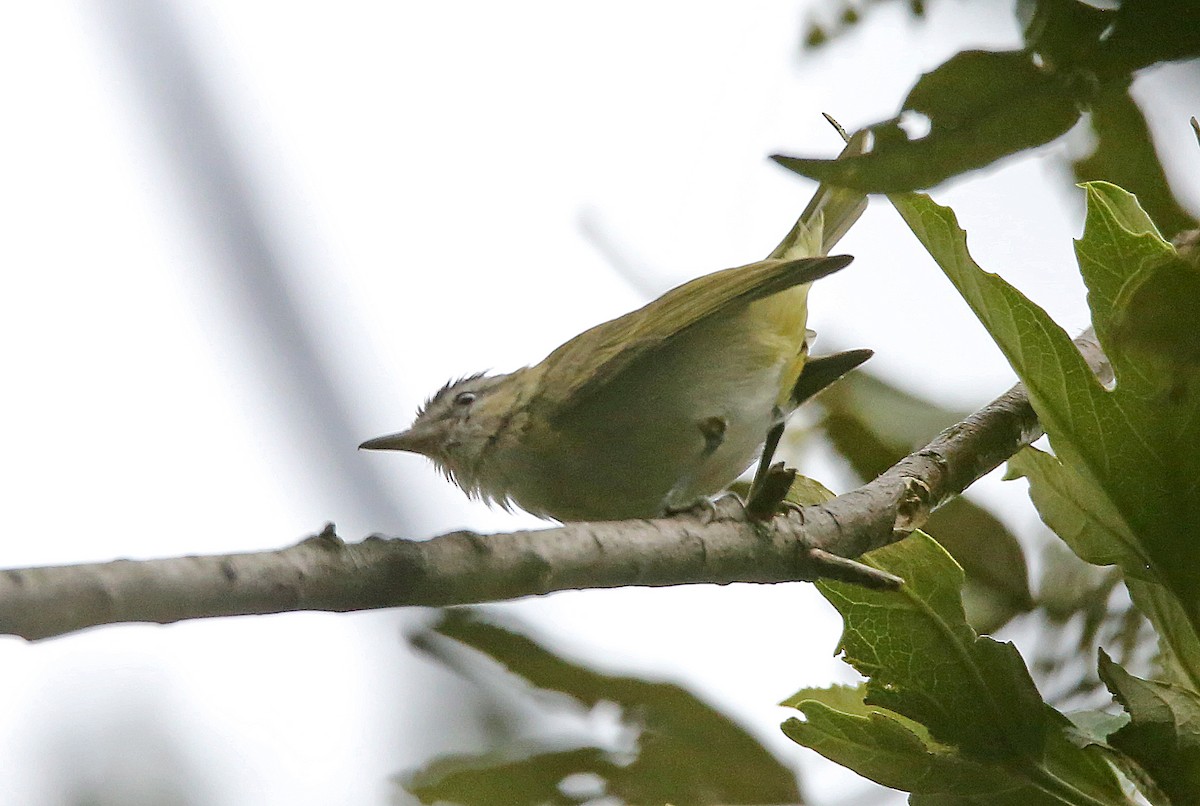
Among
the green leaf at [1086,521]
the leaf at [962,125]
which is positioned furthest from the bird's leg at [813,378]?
the leaf at [962,125]

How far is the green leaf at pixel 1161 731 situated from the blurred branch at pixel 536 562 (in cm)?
35

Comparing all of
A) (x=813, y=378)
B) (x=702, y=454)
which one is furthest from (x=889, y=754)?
(x=813, y=378)

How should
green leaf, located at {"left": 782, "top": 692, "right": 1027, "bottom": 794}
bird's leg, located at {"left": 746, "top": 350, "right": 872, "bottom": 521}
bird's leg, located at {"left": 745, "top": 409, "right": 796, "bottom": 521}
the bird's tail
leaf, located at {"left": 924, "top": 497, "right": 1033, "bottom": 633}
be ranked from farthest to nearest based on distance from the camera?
the bird's tail < bird's leg, located at {"left": 746, "top": 350, "right": 872, "bottom": 521} < leaf, located at {"left": 924, "top": 497, "right": 1033, "bottom": 633} < bird's leg, located at {"left": 745, "top": 409, "right": 796, "bottom": 521} < green leaf, located at {"left": 782, "top": 692, "right": 1027, "bottom": 794}

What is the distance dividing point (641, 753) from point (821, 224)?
7.43 ft

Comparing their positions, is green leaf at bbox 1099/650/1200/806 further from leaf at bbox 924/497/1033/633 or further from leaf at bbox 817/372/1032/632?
leaf at bbox 924/497/1033/633

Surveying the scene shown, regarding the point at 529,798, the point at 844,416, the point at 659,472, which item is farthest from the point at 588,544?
the point at 659,472

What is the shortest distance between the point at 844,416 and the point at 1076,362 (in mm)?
1152

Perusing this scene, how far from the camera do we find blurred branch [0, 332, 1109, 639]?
1.11m

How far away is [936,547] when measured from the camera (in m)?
1.89

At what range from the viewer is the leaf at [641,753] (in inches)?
72.6

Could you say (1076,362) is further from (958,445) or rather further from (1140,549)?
(958,445)

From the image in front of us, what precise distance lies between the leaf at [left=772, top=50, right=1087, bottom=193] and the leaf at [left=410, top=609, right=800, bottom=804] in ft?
3.33

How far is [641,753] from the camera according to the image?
1.99m

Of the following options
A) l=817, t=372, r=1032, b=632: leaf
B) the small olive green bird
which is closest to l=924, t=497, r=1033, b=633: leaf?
l=817, t=372, r=1032, b=632: leaf
